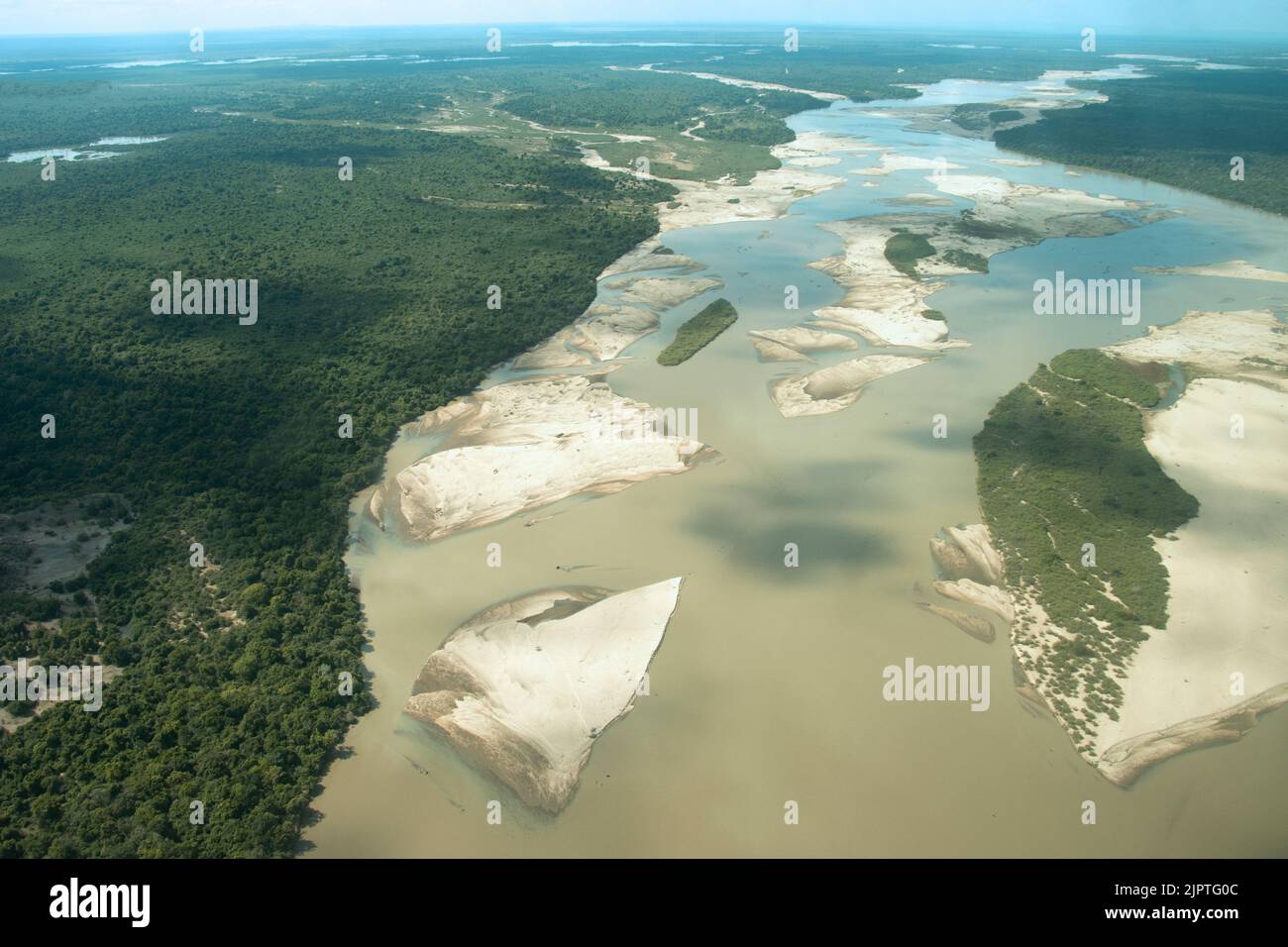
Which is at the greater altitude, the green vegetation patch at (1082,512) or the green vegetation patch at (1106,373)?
the green vegetation patch at (1106,373)

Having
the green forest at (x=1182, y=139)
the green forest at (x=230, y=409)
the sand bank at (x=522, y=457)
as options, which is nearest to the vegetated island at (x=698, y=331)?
the sand bank at (x=522, y=457)

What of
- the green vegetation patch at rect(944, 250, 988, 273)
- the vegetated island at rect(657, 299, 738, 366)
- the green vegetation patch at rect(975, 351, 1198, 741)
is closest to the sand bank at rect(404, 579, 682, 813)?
the green vegetation patch at rect(975, 351, 1198, 741)

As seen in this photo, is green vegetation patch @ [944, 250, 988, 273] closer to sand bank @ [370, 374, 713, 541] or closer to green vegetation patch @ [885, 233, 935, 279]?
green vegetation patch @ [885, 233, 935, 279]

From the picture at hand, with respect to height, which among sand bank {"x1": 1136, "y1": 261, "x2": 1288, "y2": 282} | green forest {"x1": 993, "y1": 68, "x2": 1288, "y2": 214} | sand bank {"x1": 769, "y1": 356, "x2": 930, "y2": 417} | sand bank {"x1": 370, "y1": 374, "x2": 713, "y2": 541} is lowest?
sand bank {"x1": 370, "y1": 374, "x2": 713, "y2": 541}

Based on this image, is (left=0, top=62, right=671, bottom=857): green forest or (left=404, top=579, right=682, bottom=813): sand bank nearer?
(left=0, top=62, right=671, bottom=857): green forest

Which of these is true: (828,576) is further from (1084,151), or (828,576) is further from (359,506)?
(1084,151)

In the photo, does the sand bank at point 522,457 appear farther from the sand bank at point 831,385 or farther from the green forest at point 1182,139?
the green forest at point 1182,139

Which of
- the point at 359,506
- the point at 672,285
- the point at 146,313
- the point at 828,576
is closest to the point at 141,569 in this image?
the point at 359,506

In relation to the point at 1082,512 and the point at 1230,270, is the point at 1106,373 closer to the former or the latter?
the point at 1082,512

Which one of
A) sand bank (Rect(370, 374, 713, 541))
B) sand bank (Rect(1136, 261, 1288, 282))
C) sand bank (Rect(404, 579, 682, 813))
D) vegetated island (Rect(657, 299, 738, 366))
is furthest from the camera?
sand bank (Rect(1136, 261, 1288, 282))

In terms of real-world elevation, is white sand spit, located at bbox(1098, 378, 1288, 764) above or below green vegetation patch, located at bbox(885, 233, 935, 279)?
below
